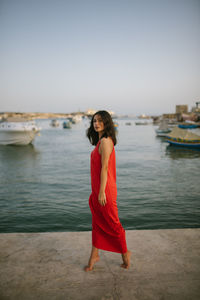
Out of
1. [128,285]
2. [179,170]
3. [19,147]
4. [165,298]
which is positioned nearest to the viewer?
[165,298]

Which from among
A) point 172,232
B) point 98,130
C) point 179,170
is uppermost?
point 98,130

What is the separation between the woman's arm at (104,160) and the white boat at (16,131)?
26413mm

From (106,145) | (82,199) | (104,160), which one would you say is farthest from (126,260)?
(82,199)

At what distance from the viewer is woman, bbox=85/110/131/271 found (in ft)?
8.73

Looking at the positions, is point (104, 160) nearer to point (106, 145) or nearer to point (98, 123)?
point (106, 145)

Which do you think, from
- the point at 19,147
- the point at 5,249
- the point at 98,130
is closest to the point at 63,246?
the point at 5,249

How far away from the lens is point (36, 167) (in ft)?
52.2

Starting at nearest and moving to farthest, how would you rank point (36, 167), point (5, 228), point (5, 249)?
point (5, 249), point (5, 228), point (36, 167)

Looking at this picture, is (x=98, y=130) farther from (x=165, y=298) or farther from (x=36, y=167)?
(x=36, y=167)

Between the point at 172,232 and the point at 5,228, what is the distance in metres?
4.68

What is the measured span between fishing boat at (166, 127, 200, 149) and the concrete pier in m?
21.9

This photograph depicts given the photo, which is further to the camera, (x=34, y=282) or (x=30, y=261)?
(x=30, y=261)

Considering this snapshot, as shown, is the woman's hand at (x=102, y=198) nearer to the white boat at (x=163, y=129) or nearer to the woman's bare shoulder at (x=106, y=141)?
the woman's bare shoulder at (x=106, y=141)

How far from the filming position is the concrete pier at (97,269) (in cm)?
235
